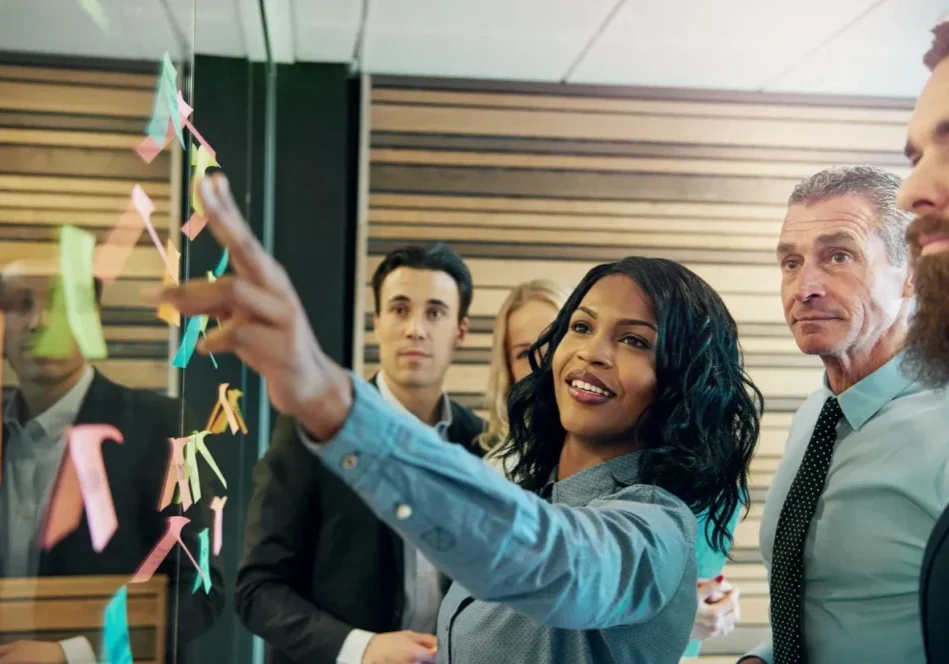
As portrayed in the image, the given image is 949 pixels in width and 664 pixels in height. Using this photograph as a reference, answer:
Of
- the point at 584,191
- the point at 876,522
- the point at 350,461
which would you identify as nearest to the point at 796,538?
the point at 876,522

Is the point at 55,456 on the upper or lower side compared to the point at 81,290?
lower

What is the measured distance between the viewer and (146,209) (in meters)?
0.93

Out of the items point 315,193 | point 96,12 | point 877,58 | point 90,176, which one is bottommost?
point 90,176

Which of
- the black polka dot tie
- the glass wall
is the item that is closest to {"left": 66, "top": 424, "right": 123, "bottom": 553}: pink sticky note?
the glass wall

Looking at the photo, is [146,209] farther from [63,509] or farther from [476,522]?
[476,522]

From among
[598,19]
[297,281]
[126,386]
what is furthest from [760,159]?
[126,386]

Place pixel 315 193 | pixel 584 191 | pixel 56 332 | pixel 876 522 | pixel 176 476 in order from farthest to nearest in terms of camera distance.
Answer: pixel 584 191 → pixel 315 193 → pixel 876 522 → pixel 176 476 → pixel 56 332

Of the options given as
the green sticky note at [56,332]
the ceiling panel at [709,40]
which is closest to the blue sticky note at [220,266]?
the green sticky note at [56,332]

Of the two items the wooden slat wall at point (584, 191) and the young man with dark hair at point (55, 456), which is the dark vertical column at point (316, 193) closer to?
the wooden slat wall at point (584, 191)

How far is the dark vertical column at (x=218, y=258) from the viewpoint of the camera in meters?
1.49

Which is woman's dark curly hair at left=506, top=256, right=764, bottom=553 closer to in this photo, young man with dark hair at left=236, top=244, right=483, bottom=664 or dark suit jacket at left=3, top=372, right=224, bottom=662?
dark suit jacket at left=3, top=372, right=224, bottom=662

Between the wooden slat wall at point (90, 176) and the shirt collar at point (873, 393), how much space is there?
3.70 feet

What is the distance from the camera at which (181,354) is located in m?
1.14

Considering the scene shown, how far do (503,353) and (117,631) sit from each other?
5.85ft
